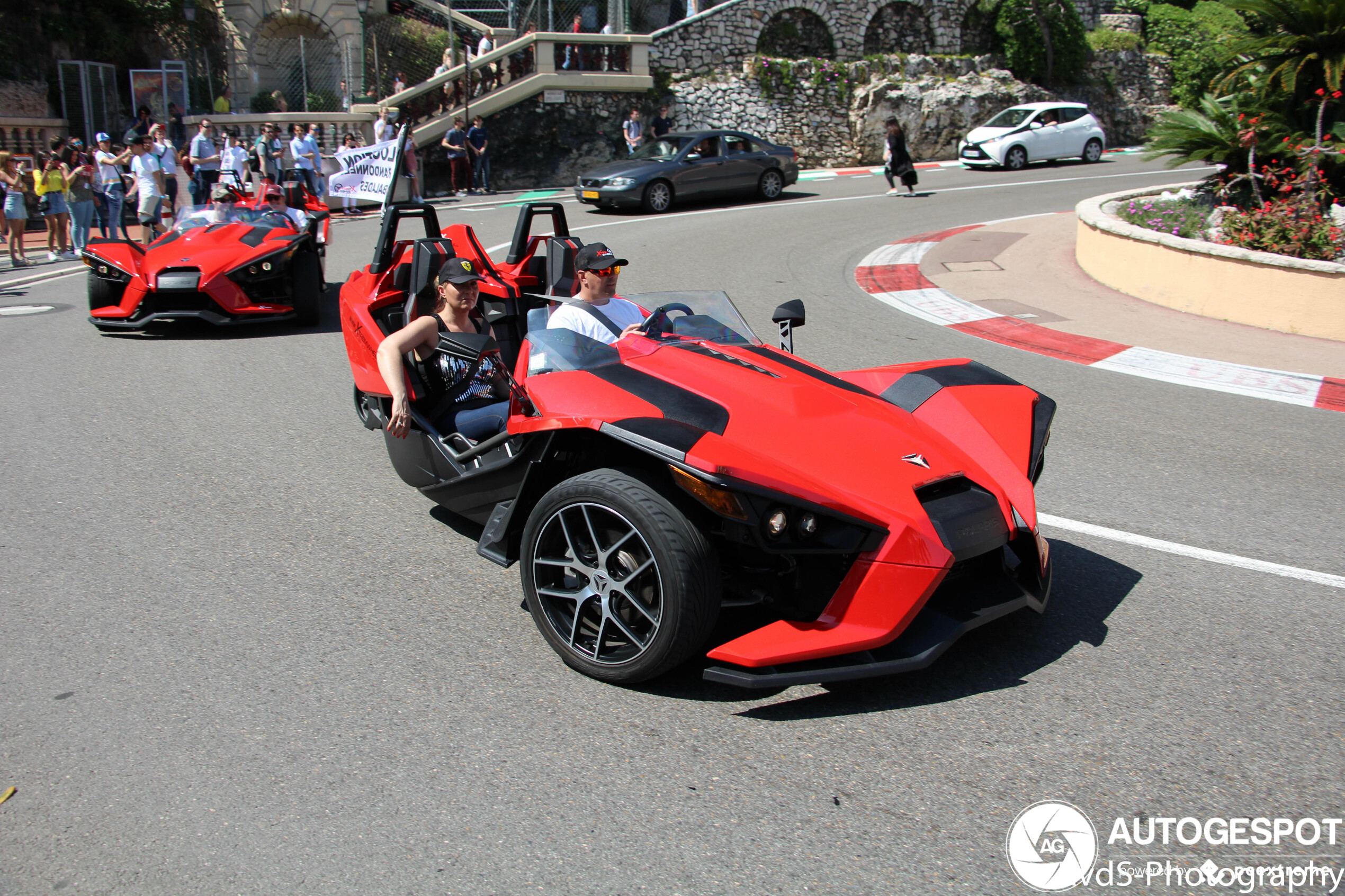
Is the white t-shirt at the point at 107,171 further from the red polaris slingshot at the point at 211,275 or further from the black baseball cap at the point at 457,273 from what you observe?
the black baseball cap at the point at 457,273

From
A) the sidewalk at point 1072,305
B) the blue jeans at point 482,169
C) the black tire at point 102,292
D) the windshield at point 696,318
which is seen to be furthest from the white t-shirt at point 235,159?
the windshield at point 696,318

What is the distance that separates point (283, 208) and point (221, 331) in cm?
151

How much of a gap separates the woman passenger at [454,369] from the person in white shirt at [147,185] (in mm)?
11813

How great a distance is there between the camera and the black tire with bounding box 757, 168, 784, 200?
1947cm

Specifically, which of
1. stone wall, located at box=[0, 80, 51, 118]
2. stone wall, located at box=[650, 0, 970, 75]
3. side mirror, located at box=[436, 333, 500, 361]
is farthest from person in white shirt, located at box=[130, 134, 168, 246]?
stone wall, located at box=[650, 0, 970, 75]

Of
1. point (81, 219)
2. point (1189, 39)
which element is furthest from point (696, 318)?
point (1189, 39)

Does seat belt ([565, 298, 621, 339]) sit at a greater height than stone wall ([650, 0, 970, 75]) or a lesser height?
lesser

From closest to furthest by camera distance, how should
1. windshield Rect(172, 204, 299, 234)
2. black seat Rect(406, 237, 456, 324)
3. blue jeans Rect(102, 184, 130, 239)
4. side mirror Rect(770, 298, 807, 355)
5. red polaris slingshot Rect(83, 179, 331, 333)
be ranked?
1. side mirror Rect(770, 298, 807, 355)
2. black seat Rect(406, 237, 456, 324)
3. red polaris slingshot Rect(83, 179, 331, 333)
4. windshield Rect(172, 204, 299, 234)
5. blue jeans Rect(102, 184, 130, 239)

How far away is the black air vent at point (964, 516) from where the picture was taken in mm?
3225

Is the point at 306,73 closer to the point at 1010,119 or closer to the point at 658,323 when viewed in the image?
the point at 1010,119

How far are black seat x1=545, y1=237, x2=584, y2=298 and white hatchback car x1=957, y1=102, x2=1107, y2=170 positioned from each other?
19.6m

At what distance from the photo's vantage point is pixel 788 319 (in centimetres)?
474

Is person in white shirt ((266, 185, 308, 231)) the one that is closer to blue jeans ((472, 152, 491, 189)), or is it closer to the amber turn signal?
the amber turn signal

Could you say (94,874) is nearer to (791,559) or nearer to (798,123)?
(791,559)
